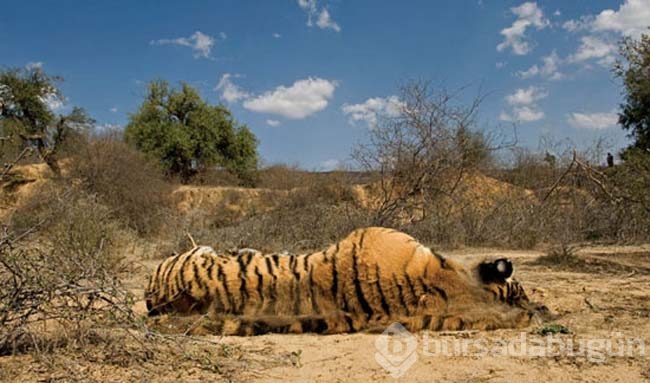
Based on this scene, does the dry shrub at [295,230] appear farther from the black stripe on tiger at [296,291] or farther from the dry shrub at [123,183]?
the black stripe on tiger at [296,291]

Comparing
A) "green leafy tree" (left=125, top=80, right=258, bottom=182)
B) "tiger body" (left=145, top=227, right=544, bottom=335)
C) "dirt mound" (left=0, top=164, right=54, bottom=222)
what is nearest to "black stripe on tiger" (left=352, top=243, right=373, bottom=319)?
"tiger body" (left=145, top=227, right=544, bottom=335)

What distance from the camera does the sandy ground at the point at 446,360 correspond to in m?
3.70

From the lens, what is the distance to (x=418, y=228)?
11.8 meters

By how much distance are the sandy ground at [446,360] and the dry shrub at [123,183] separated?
11761mm

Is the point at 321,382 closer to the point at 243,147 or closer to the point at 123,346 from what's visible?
the point at 123,346

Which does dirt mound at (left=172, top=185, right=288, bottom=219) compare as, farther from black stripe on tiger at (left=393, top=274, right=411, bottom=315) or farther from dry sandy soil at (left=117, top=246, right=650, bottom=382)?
black stripe on tiger at (left=393, top=274, right=411, bottom=315)

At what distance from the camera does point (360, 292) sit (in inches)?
191

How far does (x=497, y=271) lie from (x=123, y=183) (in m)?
15.9

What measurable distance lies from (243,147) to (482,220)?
24.7 meters

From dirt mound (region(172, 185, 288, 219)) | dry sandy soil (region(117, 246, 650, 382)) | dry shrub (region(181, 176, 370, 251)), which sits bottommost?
dry sandy soil (region(117, 246, 650, 382))

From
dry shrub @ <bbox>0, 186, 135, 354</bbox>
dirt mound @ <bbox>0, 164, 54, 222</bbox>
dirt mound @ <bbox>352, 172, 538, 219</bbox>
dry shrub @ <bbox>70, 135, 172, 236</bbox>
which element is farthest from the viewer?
dirt mound @ <bbox>0, 164, 54, 222</bbox>

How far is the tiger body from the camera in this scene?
189 inches

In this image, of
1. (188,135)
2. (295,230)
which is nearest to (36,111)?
(188,135)

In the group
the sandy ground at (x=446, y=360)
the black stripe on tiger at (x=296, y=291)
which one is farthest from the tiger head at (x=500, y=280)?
the black stripe on tiger at (x=296, y=291)
